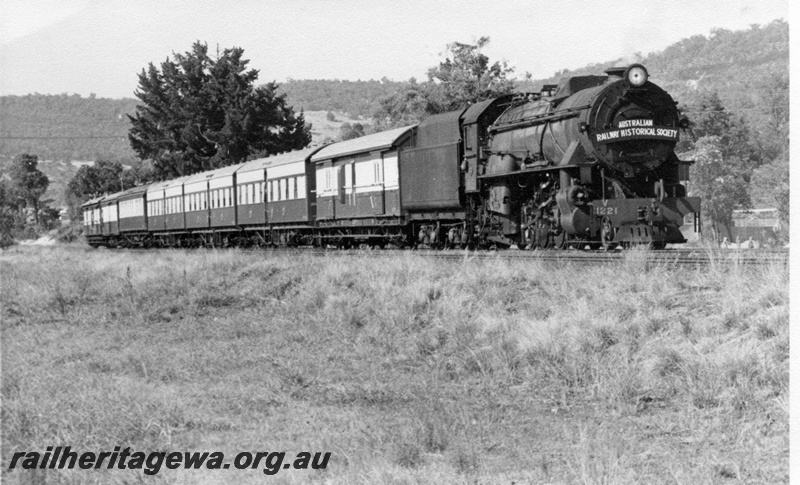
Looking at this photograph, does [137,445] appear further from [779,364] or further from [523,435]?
[779,364]

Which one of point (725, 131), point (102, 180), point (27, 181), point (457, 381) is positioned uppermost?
point (725, 131)

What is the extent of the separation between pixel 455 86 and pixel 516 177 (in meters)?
32.3

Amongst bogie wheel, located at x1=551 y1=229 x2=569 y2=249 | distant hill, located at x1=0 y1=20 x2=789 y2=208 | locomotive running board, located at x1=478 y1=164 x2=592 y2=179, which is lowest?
bogie wheel, located at x1=551 y1=229 x2=569 y2=249

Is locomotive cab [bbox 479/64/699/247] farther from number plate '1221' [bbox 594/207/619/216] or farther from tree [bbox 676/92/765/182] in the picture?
tree [bbox 676/92/765/182]

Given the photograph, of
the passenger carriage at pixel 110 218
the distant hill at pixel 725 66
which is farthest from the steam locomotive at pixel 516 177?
the distant hill at pixel 725 66

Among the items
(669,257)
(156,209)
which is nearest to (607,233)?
(669,257)

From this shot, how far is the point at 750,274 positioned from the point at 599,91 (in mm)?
6177

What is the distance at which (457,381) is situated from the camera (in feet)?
28.9

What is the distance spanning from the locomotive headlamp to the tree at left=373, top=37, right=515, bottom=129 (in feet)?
102

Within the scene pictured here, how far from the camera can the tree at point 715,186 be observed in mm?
51812

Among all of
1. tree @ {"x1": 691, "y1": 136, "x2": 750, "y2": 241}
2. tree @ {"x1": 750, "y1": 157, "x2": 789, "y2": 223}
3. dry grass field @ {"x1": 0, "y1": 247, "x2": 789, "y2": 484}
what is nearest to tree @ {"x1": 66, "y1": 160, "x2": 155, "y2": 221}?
tree @ {"x1": 691, "y1": 136, "x2": 750, "y2": 241}

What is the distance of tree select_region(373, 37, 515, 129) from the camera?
47281 mm

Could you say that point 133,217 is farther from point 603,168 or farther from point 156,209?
point 603,168

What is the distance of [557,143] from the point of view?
1545cm
